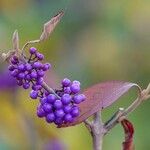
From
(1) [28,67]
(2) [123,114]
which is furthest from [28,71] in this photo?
(2) [123,114]

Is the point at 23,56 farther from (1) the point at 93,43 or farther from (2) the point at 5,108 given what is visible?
(1) the point at 93,43

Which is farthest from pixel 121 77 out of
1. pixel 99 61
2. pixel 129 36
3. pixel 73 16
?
pixel 73 16

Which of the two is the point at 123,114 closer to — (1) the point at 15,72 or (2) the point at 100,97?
(2) the point at 100,97

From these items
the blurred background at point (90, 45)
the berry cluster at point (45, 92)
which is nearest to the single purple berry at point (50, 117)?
the berry cluster at point (45, 92)

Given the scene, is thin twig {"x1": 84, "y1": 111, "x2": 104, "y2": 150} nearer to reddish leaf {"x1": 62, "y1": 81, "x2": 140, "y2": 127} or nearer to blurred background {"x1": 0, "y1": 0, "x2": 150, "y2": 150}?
reddish leaf {"x1": 62, "y1": 81, "x2": 140, "y2": 127}

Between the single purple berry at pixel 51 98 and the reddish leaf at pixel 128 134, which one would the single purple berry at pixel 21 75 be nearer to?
the single purple berry at pixel 51 98

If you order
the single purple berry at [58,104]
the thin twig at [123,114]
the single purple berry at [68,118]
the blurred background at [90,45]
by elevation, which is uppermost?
the blurred background at [90,45]
